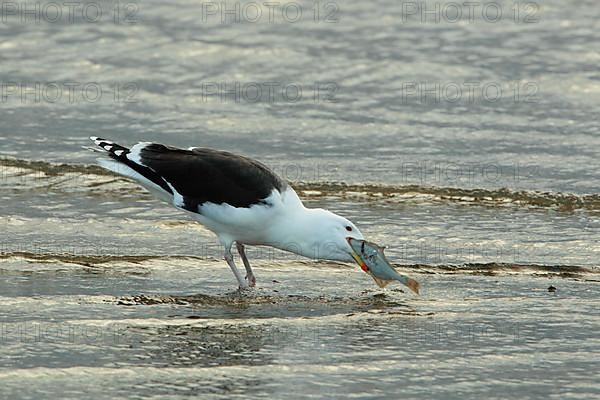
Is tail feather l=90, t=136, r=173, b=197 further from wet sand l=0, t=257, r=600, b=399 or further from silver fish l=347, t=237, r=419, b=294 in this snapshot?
silver fish l=347, t=237, r=419, b=294

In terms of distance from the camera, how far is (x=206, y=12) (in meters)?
15.8

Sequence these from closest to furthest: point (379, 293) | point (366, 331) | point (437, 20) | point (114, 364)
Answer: point (114, 364), point (366, 331), point (379, 293), point (437, 20)

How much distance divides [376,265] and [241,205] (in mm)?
939

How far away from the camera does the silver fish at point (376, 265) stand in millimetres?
8148

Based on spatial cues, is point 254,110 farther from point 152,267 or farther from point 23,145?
point 152,267

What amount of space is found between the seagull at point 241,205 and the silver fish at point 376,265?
2.2 inches

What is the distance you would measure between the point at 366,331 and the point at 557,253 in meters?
2.24

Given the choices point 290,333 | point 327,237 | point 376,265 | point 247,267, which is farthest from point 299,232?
point 290,333

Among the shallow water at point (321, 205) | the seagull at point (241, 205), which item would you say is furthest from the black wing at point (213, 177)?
the shallow water at point (321, 205)

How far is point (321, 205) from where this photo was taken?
10469 millimetres

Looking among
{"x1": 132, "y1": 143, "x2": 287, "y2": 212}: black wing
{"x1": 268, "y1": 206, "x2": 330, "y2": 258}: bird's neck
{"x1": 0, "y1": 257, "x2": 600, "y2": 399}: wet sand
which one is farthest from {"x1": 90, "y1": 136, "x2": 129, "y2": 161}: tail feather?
{"x1": 268, "y1": 206, "x2": 330, "y2": 258}: bird's neck

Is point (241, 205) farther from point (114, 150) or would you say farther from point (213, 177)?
point (114, 150)

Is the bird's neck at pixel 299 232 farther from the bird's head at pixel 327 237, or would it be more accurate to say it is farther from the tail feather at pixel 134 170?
the tail feather at pixel 134 170

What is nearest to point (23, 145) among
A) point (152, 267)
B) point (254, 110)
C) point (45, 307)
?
point (254, 110)
